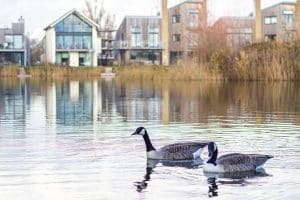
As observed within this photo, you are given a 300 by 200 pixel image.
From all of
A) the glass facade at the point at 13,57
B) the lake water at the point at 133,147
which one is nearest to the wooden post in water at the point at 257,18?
the glass facade at the point at 13,57

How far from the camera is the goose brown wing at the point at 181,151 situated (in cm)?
1566

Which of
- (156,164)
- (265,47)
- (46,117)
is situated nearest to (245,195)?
(156,164)

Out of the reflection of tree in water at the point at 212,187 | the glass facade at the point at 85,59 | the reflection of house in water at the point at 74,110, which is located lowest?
the reflection of tree in water at the point at 212,187

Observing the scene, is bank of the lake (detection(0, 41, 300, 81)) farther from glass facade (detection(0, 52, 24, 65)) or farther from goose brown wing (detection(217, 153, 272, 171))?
glass facade (detection(0, 52, 24, 65))

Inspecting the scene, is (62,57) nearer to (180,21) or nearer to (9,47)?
(9,47)

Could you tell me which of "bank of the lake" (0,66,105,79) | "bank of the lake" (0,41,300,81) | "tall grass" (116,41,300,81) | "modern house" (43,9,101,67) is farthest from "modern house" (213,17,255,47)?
"modern house" (43,9,101,67)

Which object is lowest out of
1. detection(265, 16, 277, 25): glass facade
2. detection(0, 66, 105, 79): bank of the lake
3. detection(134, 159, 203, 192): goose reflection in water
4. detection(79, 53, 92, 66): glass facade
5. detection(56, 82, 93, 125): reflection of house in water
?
detection(134, 159, 203, 192): goose reflection in water

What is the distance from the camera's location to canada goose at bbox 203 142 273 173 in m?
14.0

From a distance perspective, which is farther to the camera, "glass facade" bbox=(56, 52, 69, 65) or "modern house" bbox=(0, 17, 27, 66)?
"modern house" bbox=(0, 17, 27, 66)

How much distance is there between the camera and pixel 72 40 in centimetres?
10494

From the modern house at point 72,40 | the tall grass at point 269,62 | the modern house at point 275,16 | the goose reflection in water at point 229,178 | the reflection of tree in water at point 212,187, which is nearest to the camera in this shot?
the reflection of tree in water at point 212,187

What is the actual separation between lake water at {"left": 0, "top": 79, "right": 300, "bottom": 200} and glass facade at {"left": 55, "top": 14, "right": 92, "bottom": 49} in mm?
71075

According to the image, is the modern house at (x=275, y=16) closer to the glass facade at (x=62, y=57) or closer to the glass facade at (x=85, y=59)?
the glass facade at (x=85, y=59)

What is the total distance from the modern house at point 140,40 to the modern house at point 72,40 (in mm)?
5557
